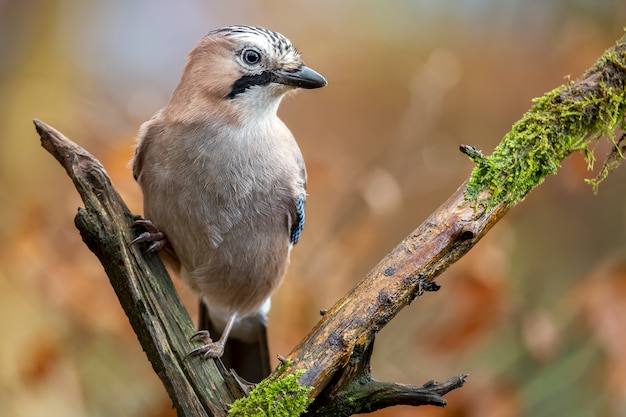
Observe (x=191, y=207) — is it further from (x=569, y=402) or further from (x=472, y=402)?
(x=569, y=402)

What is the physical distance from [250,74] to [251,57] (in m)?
0.07

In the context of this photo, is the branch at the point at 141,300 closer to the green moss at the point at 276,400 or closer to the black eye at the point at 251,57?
the green moss at the point at 276,400

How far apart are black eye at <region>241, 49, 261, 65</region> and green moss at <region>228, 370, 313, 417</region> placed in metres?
1.30

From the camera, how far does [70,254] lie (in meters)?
3.68

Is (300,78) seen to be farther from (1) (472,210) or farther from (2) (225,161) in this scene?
(1) (472,210)

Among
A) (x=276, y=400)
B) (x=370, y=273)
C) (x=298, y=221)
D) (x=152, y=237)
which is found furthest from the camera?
(x=298, y=221)

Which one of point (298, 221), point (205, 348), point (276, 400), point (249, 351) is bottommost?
point (276, 400)

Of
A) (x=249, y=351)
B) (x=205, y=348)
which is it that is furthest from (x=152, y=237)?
(x=249, y=351)

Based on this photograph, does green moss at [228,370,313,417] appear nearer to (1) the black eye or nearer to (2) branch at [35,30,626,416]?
(2) branch at [35,30,626,416]

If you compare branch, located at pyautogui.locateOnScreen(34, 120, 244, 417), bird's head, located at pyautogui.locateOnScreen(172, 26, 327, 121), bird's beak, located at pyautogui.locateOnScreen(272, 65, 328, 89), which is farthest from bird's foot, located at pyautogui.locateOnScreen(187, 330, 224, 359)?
bird's beak, located at pyautogui.locateOnScreen(272, 65, 328, 89)

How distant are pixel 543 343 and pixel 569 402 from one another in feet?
2.63

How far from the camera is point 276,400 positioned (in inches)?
93.0

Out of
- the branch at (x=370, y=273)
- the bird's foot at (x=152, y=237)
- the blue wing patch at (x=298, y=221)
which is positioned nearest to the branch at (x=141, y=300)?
the branch at (x=370, y=273)

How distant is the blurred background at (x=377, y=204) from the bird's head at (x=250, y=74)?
0.69 m
